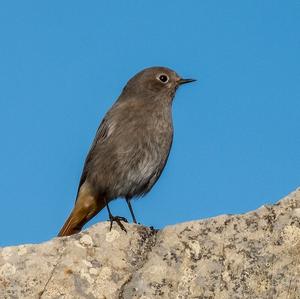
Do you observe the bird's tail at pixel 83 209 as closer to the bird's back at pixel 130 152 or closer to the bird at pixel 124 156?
the bird at pixel 124 156

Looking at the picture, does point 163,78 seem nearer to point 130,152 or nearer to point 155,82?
point 155,82

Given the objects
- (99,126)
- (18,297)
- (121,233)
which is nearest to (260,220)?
(121,233)

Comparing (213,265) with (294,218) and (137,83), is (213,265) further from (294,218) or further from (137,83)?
(137,83)

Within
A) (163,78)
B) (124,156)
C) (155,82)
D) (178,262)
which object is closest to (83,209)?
(124,156)

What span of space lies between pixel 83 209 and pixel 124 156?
1.00 meters

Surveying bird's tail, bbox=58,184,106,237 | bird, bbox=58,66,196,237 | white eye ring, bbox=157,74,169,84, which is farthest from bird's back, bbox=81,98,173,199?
white eye ring, bbox=157,74,169,84

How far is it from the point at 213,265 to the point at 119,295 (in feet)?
2.12

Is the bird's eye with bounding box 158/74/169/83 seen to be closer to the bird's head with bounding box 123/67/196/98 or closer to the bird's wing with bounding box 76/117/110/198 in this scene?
the bird's head with bounding box 123/67/196/98

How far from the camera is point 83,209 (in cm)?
959

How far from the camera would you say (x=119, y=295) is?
15.1 feet

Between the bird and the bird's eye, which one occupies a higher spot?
the bird's eye

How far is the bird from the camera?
9188mm

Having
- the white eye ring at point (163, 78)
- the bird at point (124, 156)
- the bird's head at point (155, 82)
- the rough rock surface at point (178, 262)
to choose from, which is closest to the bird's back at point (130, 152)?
the bird at point (124, 156)

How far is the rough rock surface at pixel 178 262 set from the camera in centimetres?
432
